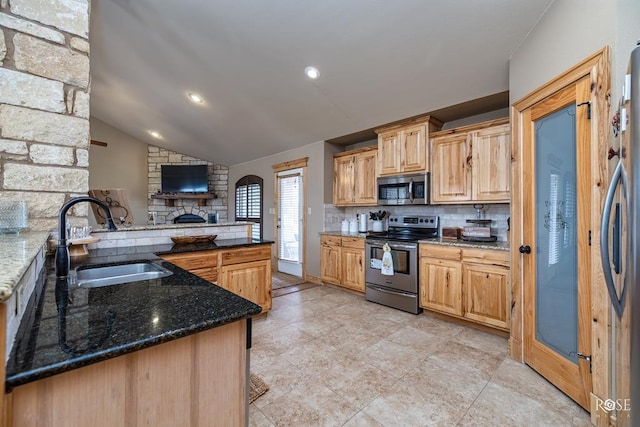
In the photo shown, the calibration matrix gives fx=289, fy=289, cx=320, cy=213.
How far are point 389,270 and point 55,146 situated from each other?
323cm

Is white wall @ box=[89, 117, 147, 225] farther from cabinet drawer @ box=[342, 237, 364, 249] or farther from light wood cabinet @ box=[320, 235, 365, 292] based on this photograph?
cabinet drawer @ box=[342, 237, 364, 249]

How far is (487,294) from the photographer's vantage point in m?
2.79

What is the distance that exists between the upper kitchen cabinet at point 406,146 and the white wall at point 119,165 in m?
6.04

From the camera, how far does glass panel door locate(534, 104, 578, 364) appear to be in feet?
6.06

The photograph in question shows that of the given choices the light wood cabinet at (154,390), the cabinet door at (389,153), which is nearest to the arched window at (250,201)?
the cabinet door at (389,153)

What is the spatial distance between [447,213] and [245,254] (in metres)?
2.57

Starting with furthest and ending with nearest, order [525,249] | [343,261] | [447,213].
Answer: [343,261] < [447,213] < [525,249]

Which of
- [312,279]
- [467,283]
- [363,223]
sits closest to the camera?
[467,283]

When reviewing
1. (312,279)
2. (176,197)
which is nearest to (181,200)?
(176,197)

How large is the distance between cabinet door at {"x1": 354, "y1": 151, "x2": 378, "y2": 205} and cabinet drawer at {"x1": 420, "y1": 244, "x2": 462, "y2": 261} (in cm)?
107

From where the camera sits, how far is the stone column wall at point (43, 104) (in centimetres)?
163

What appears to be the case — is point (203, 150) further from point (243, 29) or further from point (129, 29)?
point (243, 29)

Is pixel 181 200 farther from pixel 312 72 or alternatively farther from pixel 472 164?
pixel 472 164

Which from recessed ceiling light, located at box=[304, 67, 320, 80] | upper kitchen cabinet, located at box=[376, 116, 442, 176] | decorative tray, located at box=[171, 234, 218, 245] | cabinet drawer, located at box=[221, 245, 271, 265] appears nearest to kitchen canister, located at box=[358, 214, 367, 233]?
upper kitchen cabinet, located at box=[376, 116, 442, 176]
